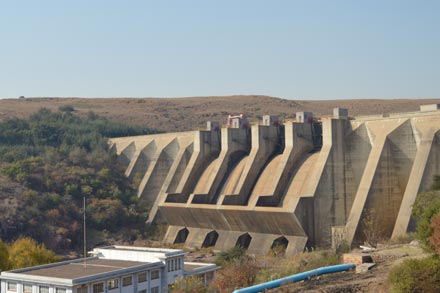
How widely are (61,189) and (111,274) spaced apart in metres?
28.7

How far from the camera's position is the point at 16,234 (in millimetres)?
49562

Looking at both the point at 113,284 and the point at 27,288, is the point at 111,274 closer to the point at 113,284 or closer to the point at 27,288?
the point at 113,284

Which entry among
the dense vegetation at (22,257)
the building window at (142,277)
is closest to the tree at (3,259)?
the dense vegetation at (22,257)

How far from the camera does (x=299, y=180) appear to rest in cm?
4428

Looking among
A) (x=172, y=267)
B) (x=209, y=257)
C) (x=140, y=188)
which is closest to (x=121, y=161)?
(x=140, y=188)

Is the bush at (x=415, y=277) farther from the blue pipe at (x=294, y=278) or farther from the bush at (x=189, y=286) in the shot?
the bush at (x=189, y=286)

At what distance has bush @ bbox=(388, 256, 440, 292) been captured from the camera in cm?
1661

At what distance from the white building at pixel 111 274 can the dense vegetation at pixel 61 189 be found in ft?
53.1

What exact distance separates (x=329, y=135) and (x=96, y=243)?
20258 mm

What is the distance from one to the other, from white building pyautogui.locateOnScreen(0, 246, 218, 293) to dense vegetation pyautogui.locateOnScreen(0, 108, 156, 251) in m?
16.2

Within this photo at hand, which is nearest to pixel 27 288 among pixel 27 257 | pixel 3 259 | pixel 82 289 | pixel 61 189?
pixel 82 289

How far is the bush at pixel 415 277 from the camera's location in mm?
16609

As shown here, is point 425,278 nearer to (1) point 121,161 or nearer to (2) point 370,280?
(2) point 370,280

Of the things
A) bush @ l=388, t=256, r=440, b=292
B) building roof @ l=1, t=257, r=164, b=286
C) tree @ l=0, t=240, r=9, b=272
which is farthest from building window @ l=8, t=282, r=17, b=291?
bush @ l=388, t=256, r=440, b=292
